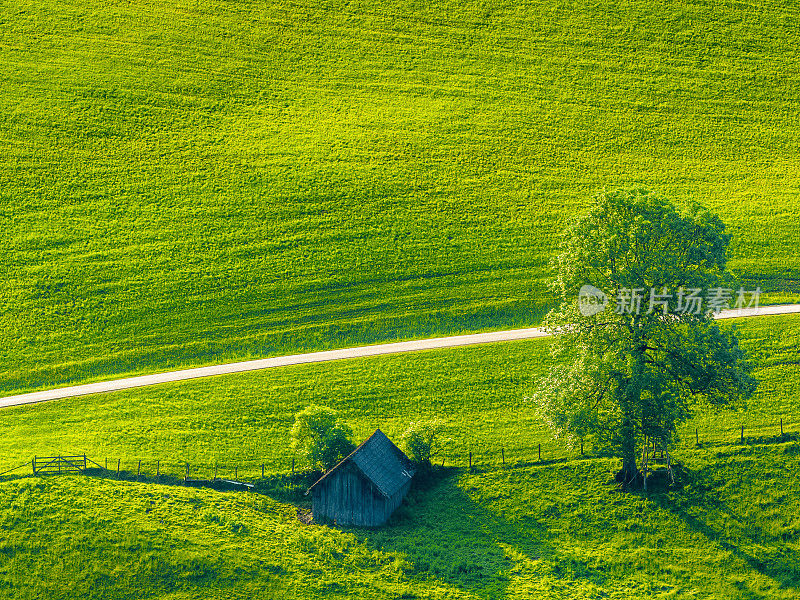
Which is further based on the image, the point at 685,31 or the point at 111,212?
the point at 685,31

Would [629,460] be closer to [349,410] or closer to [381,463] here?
[381,463]

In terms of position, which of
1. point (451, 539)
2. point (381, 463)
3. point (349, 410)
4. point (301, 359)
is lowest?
point (451, 539)

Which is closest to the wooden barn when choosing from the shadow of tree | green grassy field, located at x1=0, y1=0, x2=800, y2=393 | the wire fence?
the wire fence

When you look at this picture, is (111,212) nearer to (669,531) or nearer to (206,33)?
(206,33)

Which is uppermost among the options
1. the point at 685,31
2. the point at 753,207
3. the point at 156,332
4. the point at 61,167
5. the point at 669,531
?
the point at 685,31

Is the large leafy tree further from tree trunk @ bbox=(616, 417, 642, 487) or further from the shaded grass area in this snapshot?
the shaded grass area

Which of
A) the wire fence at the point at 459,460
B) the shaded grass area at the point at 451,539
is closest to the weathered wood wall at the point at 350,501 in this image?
the shaded grass area at the point at 451,539

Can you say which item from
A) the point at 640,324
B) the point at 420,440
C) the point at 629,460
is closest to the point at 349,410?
the point at 420,440

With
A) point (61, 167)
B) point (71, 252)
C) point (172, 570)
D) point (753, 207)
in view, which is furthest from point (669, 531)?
point (61, 167)
